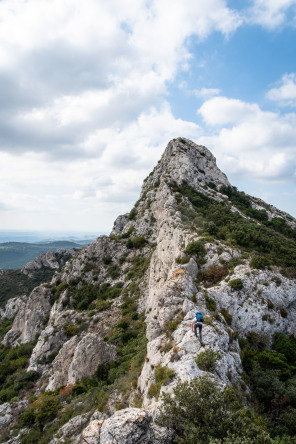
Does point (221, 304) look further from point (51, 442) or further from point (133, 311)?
point (133, 311)

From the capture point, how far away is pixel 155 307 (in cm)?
1803

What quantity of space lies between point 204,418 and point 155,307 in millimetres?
10660

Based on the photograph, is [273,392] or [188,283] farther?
[188,283]

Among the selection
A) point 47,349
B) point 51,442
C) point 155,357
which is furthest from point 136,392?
point 47,349

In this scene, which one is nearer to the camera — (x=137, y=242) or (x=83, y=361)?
(x=83, y=361)

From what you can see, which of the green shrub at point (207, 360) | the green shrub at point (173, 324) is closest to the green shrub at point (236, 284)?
the green shrub at point (173, 324)

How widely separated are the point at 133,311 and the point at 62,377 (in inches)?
469

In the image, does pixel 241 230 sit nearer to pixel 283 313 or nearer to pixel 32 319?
pixel 283 313

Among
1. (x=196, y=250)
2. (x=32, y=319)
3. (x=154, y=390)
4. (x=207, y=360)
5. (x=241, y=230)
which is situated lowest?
(x=32, y=319)

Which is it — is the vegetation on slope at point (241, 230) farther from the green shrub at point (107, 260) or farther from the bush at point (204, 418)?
the green shrub at point (107, 260)

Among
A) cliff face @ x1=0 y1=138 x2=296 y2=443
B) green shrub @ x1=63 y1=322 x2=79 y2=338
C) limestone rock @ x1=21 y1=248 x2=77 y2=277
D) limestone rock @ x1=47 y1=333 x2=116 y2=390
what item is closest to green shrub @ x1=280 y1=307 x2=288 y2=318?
cliff face @ x1=0 y1=138 x2=296 y2=443

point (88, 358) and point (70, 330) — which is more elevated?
point (88, 358)

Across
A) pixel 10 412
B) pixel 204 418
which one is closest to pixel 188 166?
pixel 10 412

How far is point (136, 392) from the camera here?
13.6 m
